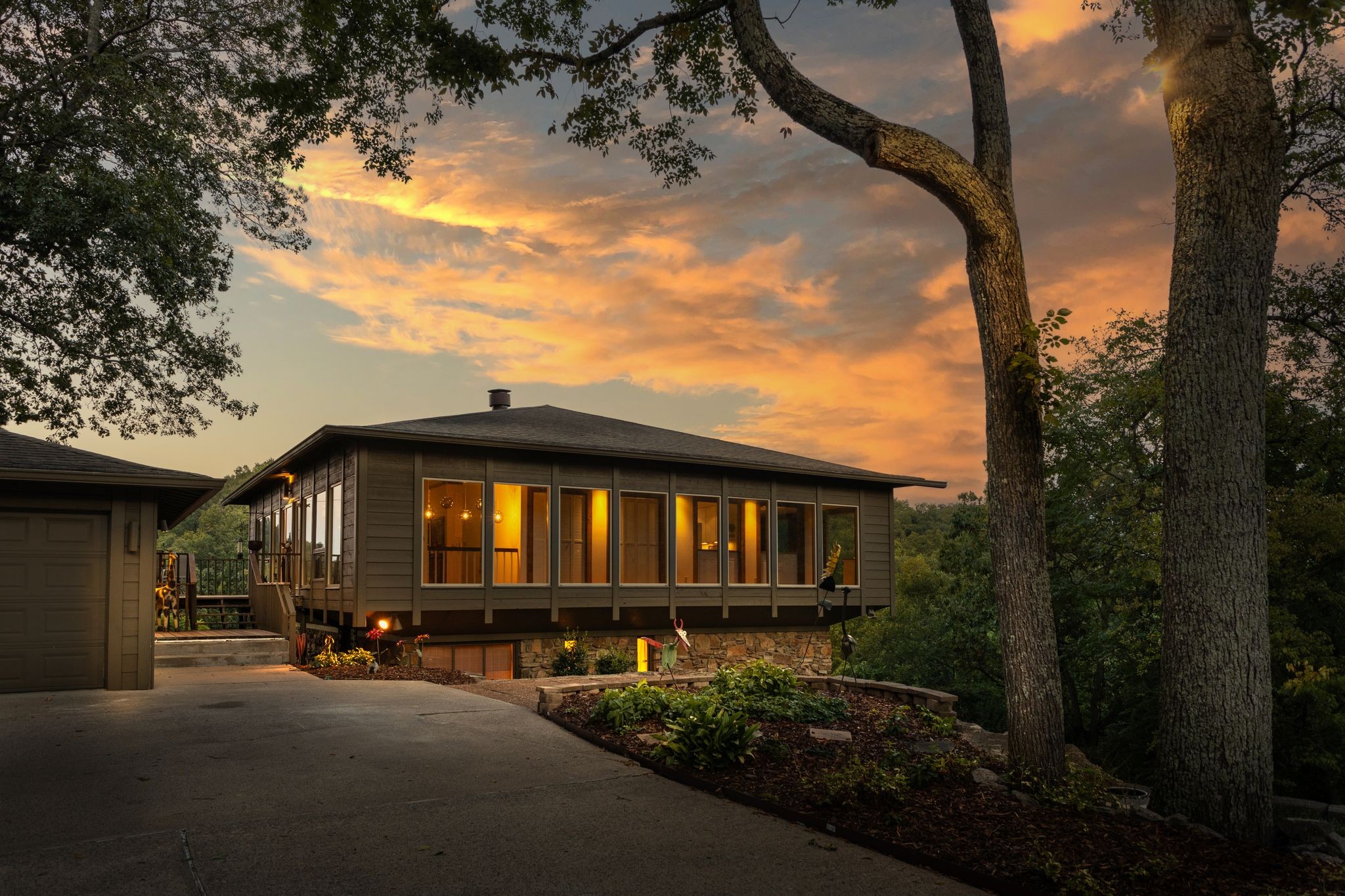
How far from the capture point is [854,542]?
2034cm

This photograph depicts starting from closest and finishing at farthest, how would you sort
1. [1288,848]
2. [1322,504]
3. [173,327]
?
[1288,848] < [1322,504] < [173,327]

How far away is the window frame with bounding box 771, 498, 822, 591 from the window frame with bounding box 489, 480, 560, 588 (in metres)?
4.92

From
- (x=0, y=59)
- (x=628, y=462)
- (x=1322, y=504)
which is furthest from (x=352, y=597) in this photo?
(x=1322, y=504)

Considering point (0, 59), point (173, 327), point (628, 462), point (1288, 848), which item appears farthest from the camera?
point (628, 462)

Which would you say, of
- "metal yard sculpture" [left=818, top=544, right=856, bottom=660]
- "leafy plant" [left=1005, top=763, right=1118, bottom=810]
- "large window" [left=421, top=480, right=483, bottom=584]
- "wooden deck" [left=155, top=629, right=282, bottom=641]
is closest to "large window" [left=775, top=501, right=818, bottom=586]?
"metal yard sculpture" [left=818, top=544, right=856, bottom=660]

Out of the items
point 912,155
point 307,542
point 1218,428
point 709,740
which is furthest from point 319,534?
point 1218,428

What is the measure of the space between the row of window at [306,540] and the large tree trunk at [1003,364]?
11.7 meters

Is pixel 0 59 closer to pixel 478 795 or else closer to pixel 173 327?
pixel 173 327

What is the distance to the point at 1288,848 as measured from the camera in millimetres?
5652

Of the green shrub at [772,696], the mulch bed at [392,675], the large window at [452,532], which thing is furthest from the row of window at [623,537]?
the green shrub at [772,696]

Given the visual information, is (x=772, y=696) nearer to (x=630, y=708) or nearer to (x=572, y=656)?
(x=630, y=708)

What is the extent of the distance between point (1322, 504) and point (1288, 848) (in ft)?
23.9

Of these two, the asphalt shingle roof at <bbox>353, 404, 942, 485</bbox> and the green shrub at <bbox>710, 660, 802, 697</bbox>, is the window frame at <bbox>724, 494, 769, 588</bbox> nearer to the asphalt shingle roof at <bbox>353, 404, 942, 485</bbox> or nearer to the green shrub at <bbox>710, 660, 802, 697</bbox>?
the asphalt shingle roof at <bbox>353, 404, 942, 485</bbox>

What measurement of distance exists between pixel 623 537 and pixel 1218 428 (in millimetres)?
13268
